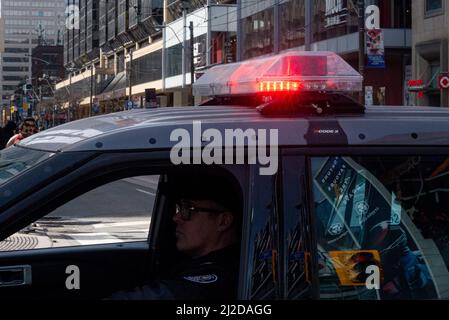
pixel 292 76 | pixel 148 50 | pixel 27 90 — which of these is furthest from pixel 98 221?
pixel 27 90

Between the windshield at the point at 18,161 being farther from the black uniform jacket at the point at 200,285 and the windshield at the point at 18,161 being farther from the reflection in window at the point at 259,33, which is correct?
the reflection in window at the point at 259,33

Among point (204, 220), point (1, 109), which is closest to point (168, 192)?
point (204, 220)

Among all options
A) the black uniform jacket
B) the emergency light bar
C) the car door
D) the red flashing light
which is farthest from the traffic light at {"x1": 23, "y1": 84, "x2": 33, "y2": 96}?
the black uniform jacket

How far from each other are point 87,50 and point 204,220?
391ft

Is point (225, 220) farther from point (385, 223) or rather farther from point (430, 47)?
point (430, 47)

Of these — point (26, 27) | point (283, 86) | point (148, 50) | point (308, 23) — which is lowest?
point (283, 86)

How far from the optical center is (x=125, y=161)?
2.42 metres

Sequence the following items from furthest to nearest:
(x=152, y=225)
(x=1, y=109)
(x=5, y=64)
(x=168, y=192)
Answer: (x=5, y=64)
(x=1, y=109)
(x=152, y=225)
(x=168, y=192)

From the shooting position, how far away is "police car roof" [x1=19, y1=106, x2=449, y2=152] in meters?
2.46

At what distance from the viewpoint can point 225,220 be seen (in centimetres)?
282

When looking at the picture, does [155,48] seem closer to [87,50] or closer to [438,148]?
[87,50]

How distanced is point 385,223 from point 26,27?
189 meters
